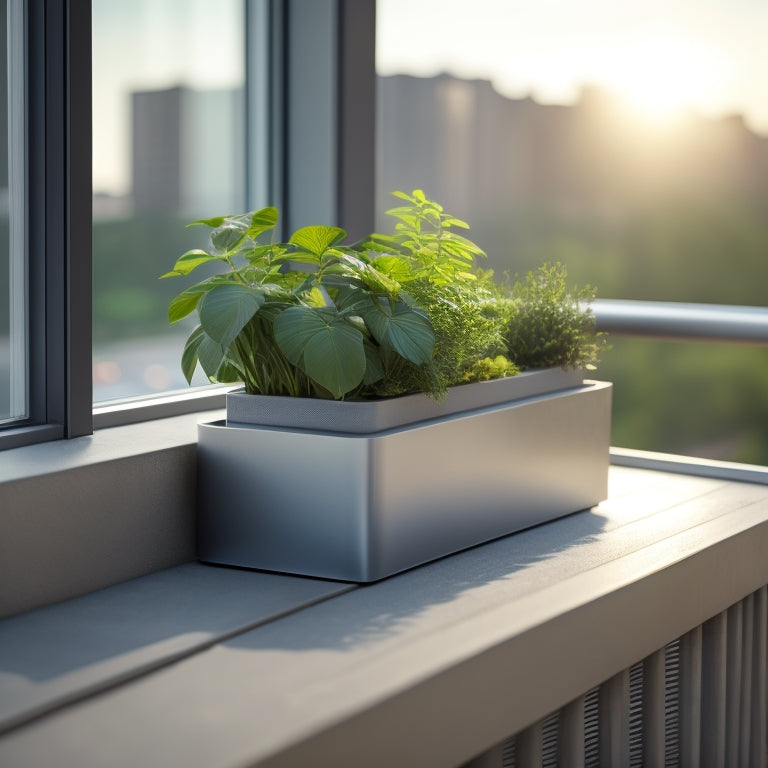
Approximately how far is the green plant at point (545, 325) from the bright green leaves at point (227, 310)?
0.52m

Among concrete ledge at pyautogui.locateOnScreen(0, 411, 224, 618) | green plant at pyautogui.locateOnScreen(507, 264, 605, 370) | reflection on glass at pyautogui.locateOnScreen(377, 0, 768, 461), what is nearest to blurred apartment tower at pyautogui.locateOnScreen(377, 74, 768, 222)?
reflection on glass at pyautogui.locateOnScreen(377, 0, 768, 461)

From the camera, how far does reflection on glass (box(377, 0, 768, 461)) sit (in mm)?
12062

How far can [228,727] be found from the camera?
1022mm

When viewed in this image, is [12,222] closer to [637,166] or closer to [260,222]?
[260,222]

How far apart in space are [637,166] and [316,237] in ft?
38.9

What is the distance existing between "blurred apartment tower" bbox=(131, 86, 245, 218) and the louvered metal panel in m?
1.03

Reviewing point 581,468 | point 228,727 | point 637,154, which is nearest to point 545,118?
point 637,154

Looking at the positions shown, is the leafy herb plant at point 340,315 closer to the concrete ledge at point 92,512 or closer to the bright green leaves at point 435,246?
the bright green leaves at point 435,246

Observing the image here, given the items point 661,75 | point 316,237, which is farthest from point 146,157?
point 661,75

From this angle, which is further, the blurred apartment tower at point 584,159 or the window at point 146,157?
the blurred apartment tower at point 584,159

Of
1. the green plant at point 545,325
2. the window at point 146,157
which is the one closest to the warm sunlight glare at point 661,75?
the window at point 146,157

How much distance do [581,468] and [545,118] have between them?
36.4 feet

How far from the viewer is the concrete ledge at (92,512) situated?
135 cm

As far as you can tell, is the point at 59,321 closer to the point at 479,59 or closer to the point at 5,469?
the point at 5,469
